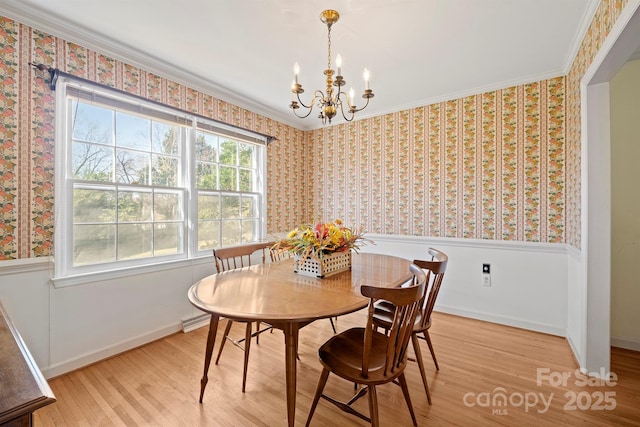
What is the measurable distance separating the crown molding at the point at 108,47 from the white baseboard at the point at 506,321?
11.2ft

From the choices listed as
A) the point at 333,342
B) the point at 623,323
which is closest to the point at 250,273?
the point at 333,342

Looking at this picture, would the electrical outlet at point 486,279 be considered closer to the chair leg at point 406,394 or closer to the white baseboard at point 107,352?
the chair leg at point 406,394

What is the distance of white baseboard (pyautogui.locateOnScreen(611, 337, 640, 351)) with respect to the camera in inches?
94.5

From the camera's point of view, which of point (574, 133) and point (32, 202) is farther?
point (574, 133)

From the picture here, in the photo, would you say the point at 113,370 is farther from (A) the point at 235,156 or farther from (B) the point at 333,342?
(A) the point at 235,156

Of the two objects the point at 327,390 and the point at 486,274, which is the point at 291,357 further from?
the point at 486,274

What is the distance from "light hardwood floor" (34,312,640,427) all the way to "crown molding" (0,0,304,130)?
2.47 meters

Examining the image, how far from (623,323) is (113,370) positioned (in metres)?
4.20

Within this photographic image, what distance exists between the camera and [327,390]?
75.1 inches

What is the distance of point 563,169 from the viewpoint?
8.89ft

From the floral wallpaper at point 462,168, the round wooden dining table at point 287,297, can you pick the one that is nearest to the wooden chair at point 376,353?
Result: the round wooden dining table at point 287,297

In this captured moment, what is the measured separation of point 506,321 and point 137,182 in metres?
3.87

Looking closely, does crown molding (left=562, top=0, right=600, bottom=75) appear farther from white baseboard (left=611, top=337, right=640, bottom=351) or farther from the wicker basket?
white baseboard (left=611, top=337, right=640, bottom=351)

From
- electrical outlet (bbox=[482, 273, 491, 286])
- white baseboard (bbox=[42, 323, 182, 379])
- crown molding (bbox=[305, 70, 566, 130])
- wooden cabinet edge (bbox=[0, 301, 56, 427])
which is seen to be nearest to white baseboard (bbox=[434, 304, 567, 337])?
electrical outlet (bbox=[482, 273, 491, 286])
